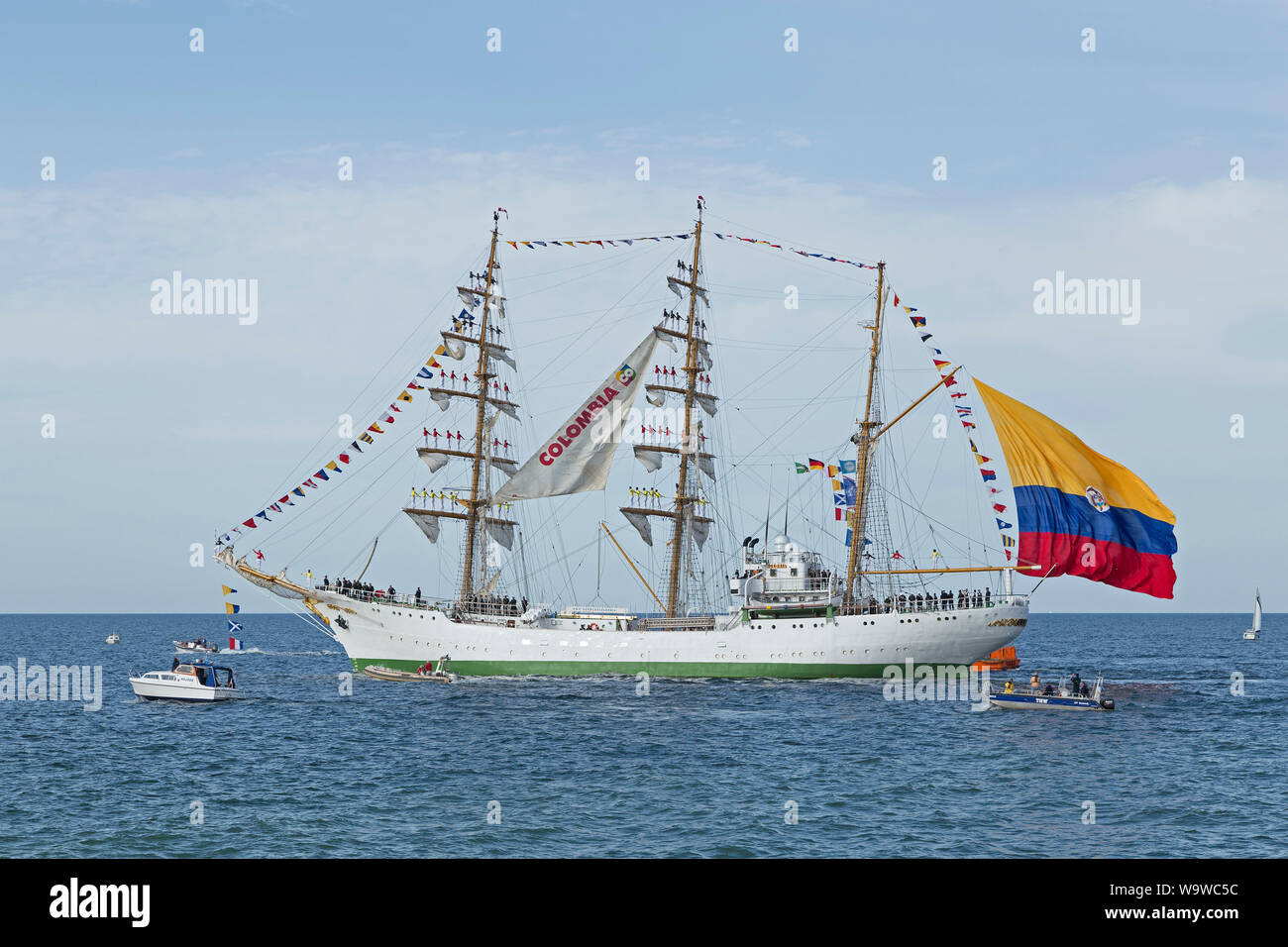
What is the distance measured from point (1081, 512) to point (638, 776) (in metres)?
39.1

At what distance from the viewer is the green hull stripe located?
67312 mm

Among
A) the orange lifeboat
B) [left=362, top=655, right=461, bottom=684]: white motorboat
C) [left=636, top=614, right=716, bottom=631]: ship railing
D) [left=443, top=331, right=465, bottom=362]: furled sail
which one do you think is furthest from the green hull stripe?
[left=443, top=331, right=465, bottom=362]: furled sail

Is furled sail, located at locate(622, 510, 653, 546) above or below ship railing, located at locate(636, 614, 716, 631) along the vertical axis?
above

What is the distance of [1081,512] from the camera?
65.3 meters

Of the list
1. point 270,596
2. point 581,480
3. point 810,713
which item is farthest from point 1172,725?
point 270,596

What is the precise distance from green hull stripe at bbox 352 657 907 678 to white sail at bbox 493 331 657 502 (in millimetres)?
10738

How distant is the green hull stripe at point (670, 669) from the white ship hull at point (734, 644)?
6 centimetres

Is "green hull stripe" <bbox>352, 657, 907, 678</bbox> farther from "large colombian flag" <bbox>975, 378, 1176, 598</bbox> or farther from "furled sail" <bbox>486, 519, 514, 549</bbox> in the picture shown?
"large colombian flag" <bbox>975, 378, 1176, 598</bbox>

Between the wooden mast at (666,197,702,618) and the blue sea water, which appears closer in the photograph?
the blue sea water

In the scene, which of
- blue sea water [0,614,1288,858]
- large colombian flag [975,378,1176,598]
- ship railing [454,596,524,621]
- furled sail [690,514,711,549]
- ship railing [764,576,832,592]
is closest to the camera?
blue sea water [0,614,1288,858]
